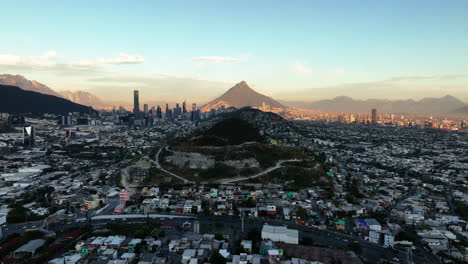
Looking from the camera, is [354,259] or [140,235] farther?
[140,235]

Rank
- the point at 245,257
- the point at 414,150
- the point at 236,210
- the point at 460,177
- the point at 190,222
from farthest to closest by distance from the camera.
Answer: the point at 414,150, the point at 460,177, the point at 236,210, the point at 190,222, the point at 245,257

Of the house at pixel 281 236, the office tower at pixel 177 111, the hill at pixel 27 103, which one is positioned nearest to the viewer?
the house at pixel 281 236

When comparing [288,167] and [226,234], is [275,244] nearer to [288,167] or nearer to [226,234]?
[226,234]

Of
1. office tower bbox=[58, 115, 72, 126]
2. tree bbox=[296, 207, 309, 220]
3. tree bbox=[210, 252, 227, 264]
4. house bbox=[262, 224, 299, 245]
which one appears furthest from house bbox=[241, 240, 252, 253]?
office tower bbox=[58, 115, 72, 126]

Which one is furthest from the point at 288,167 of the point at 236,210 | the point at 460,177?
the point at 460,177

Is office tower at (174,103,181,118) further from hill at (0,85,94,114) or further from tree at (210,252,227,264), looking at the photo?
tree at (210,252,227,264)

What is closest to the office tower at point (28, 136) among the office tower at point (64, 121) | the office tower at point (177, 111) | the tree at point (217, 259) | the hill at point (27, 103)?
the office tower at point (64, 121)

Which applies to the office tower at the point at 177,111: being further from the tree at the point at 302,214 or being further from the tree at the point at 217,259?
the tree at the point at 217,259

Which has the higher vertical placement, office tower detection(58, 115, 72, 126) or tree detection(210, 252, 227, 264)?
office tower detection(58, 115, 72, 126)
